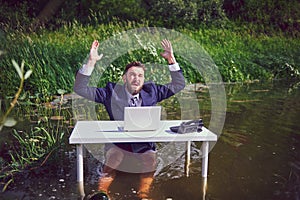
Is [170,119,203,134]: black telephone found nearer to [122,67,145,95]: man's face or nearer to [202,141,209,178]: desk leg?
[202,141,209,178]: desk leg

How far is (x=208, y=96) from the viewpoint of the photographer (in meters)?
7.25

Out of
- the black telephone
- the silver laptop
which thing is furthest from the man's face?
the black telephone

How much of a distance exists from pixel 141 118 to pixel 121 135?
208 millimetres

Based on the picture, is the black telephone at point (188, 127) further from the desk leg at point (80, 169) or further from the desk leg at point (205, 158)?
the desk leg at point (80, 169)

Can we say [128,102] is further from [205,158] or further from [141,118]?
[205,158]

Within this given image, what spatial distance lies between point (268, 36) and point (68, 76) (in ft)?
22.4

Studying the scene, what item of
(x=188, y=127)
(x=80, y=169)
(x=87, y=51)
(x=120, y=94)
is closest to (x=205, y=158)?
(x=188, y=127)

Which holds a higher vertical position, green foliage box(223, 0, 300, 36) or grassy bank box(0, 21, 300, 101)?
green foliage box(223, 0, 300, 36)

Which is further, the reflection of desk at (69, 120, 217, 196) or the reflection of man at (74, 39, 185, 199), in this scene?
the reflection of man at (74, 39, 185, 199)

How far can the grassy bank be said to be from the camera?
254 inches

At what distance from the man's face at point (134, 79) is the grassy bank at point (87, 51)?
7.26 ft

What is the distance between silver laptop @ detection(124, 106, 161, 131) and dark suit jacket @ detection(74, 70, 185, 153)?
0.25 meters

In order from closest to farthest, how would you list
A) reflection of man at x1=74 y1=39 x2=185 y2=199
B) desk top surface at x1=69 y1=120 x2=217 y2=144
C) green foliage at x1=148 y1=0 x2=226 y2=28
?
desk top surface at x1=69 y1=120 x2=217 y2=144
reflection of man at x1=74 y1=39 x2=185 y2=199
green foliage at x1=148 y1=0 x2=226 y2=28

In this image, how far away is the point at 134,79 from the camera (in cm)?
353
